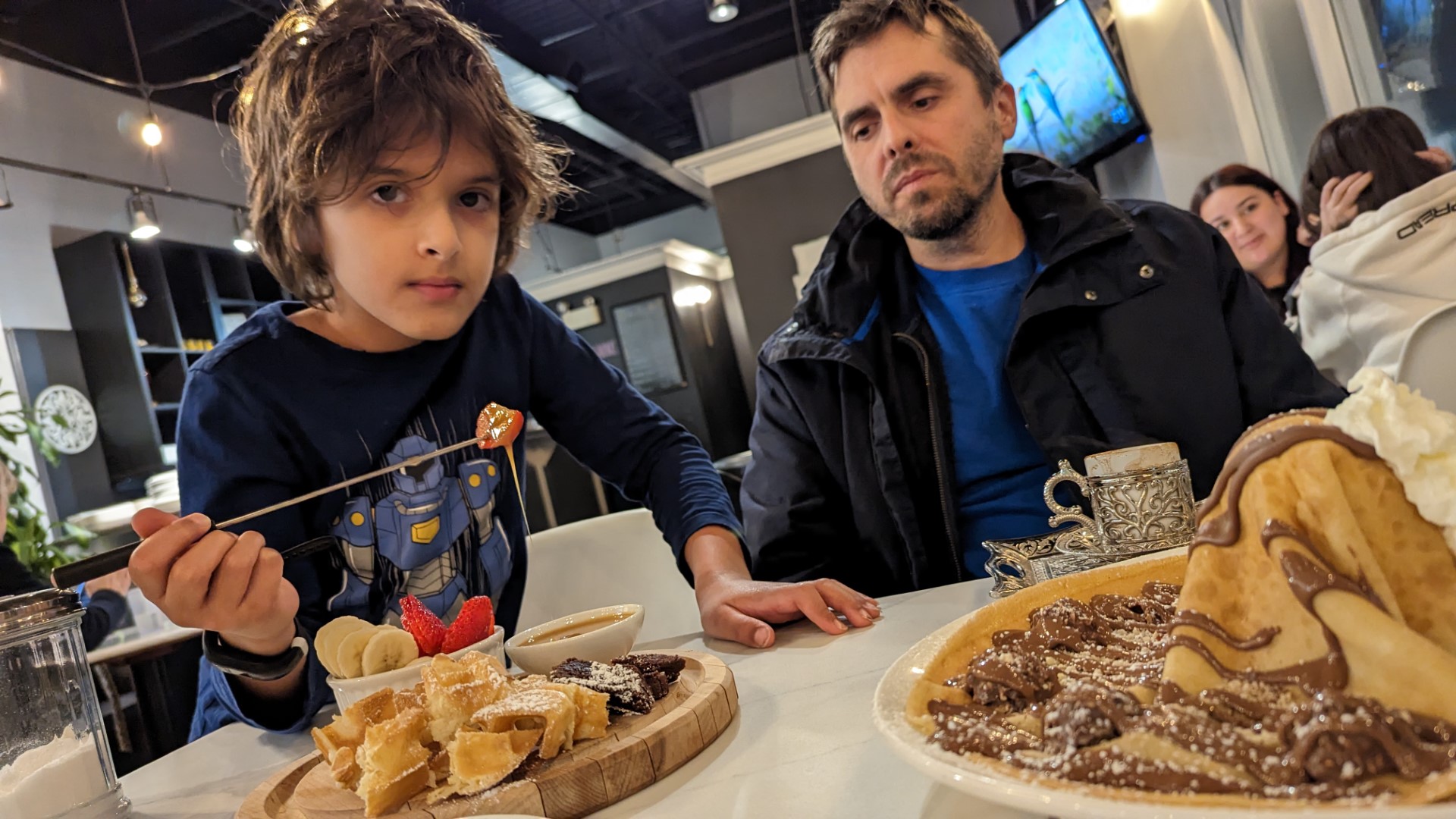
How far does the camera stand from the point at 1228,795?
41cm

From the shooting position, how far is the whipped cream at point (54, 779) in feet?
2.82

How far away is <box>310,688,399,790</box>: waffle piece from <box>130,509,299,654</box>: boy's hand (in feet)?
0.74

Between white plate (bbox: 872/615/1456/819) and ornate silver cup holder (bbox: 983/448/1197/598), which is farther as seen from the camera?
ornate silver cup holder (bbox: 983/448/1197/598)

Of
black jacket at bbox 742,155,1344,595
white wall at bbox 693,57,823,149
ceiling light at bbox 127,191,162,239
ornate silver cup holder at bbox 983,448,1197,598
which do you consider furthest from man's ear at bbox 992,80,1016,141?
white wall at bbox 693,57,823,149

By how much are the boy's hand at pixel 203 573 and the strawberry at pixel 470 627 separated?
193 millimetres

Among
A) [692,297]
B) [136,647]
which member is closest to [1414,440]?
[136,647]

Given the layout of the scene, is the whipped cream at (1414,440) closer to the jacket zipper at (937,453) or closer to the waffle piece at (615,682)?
the waffle piece at (615,682)

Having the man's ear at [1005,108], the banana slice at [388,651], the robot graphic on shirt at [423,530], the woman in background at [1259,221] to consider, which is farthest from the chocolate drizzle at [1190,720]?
the woman in background at [1259,221]

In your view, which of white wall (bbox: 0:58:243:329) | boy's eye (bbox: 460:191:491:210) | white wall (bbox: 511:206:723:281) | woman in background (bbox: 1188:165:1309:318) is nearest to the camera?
boy's eye (bbox: 460:191:491:210)

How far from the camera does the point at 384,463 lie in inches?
55.0

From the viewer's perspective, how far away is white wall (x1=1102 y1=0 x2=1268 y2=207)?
3.80 metres

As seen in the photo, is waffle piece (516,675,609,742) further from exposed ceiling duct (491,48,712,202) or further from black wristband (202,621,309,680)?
exposed ceiling duct (491,48,712,202)

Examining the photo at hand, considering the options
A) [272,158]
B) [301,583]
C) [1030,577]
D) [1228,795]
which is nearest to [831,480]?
[1030,577]

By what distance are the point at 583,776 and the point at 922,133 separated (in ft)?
5.31
